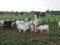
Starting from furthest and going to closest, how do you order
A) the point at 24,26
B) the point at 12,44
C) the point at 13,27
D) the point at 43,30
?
the point at 13,27, the point at 24,26, the point at 43,30, the point at 12,44

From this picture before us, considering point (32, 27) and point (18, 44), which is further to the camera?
point (32, 27)

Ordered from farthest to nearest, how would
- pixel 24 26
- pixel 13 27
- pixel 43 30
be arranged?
pixel 13 27 < pixel 24 26 < pixel 43 30

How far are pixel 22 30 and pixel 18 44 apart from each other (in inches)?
179

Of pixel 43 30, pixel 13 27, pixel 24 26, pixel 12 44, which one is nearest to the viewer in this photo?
pixel 12 44

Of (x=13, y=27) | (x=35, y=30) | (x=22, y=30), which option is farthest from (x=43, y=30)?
(x=13, y=27)

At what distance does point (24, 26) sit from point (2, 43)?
4760 mm

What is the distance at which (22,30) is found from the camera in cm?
1167

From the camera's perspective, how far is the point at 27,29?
11.8 metres

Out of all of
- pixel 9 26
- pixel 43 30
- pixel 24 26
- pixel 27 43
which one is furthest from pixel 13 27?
pixel 27 43

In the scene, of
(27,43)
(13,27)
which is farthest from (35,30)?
(27,43)

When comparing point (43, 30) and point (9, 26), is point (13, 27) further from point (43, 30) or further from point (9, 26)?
point (43, 30)

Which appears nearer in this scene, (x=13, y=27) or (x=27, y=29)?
(x=27, y=29)

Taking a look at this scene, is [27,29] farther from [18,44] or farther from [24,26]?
[18,44]

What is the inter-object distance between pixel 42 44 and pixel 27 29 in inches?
176
